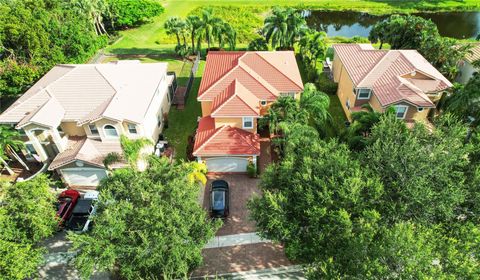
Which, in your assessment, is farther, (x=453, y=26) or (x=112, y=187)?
(x=453, y=26)

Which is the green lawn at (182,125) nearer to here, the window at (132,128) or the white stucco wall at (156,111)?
the white stucco wall at (156,111)

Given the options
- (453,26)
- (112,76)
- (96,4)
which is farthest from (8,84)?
(453,26)

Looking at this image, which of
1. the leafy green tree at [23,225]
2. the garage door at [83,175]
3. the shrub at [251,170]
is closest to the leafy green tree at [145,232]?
the leafy green tree at [23,225]

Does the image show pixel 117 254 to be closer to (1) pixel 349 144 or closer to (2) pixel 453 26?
(1) pixel 349 144

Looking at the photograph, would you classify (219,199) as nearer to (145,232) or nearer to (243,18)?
(145,232)

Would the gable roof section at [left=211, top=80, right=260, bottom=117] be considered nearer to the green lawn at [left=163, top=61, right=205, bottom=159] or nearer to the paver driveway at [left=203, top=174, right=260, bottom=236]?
the paver driveway at [left=203, top=174, right=260, bottom=236]

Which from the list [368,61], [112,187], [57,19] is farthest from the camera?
[57,19]

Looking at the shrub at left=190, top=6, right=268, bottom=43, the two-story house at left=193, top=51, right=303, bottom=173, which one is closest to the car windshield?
the two-story house at left=193, top=51, right=303, bottom=173
